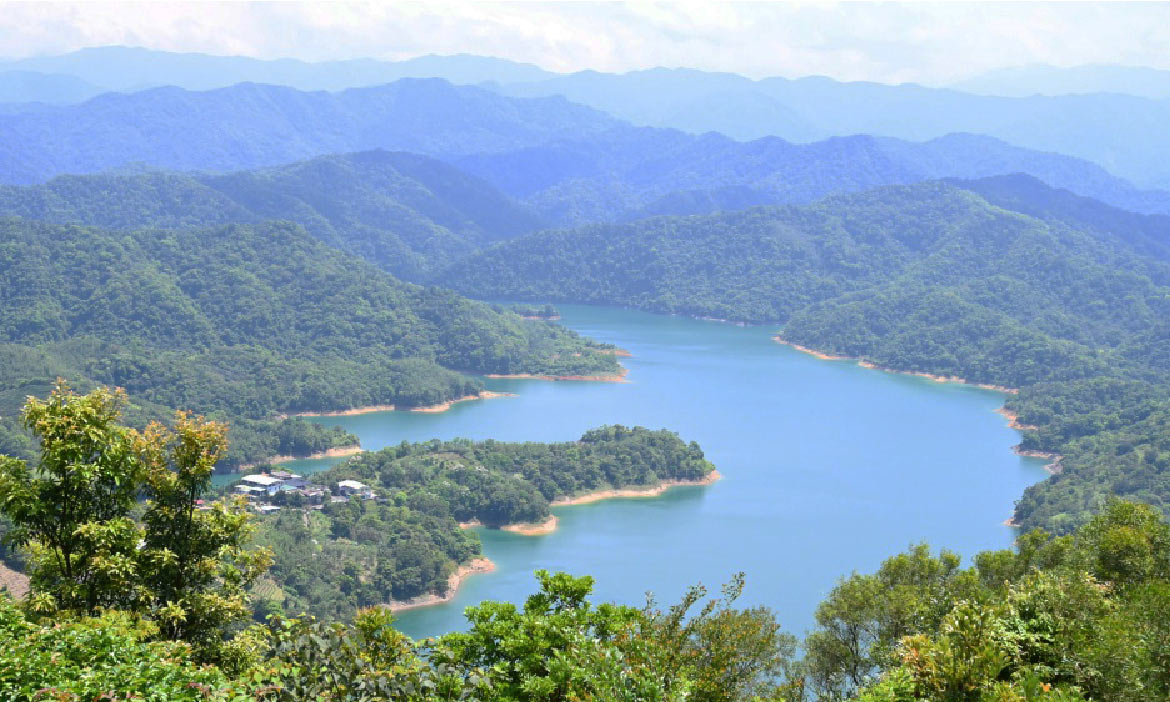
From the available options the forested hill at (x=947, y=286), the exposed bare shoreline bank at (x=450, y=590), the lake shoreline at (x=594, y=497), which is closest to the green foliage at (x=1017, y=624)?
the exposed bare shoreline bank at (x=450, y=590)

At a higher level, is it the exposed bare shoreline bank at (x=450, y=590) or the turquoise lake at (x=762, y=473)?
the turquoise lake at (x=762, y=473)

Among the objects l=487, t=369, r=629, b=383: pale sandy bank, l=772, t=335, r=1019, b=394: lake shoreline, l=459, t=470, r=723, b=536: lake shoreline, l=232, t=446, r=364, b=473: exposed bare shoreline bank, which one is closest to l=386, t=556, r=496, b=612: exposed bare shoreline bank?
l=459, t=470, r=723, b=536: lake shoreline

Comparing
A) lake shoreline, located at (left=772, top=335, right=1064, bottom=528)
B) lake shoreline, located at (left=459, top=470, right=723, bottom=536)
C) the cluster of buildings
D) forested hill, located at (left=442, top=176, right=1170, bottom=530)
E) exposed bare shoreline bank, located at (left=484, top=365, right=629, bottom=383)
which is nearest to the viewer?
the cluster of buildings

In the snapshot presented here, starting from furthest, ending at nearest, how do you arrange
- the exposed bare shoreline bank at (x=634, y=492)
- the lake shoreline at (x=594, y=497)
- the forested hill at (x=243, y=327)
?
the forested hill at (x=243, y=327) → the exposed bare shoreline bank at (x=634, y=492) → the lake shoreline at (x=594, y=497)

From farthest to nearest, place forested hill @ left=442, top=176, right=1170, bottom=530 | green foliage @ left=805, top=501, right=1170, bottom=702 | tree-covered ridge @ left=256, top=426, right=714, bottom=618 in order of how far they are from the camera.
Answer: forested hill @ left=442, top=176, right=1170, bottom=530, tree-covered ridge @ left=256, top=426, right=714, bottom=618, green foliage @ left=805, top=501, right=1170, bottom=702

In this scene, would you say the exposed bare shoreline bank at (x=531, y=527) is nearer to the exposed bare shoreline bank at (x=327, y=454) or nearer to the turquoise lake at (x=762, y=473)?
the turquoise lake at (x=762, y=473)

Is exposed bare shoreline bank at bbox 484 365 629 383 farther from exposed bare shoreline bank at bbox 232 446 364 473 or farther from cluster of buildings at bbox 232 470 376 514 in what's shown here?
cluster of buildings at bbox 232 470 376 514

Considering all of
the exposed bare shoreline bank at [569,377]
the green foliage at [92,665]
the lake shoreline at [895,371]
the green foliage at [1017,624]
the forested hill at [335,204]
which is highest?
the forested hill at [335,204]

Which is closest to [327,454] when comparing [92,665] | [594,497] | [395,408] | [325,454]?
[325,454]

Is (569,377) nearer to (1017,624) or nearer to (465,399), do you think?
(465,399)
